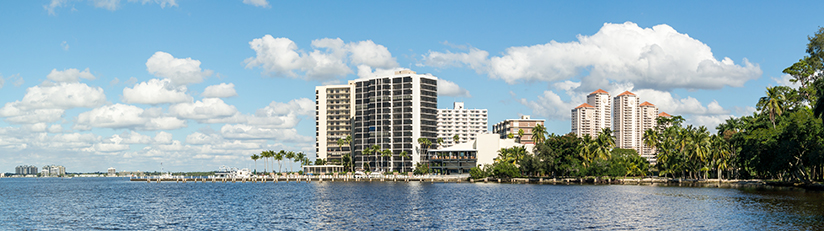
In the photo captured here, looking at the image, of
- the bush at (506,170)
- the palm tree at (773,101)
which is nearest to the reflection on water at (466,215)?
the palm tree at (773,101)

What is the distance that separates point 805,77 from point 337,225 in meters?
98.0

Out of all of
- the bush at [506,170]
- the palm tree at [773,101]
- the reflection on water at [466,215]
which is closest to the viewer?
the reflection on water at [466,215]

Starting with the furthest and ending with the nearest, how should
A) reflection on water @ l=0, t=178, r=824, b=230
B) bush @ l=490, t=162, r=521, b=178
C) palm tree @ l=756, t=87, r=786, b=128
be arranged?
bush @ l=490, t=162, r=521, b=178, palm tree @ l=756, t=87, r=786, b=128, reflection on water @ l=0, t=178, r=824, b=230

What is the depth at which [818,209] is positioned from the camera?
216ft

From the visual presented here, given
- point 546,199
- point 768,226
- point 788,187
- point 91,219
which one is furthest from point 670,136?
point 91,219

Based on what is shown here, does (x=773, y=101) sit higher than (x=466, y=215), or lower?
higher

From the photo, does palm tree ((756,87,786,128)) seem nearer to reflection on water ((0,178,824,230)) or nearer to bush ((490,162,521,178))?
reflection on water ((0,178,824,230))

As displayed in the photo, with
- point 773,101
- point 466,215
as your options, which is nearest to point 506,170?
point 773,101

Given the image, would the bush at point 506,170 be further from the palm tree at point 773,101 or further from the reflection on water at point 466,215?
the reflection on water at point 466,215

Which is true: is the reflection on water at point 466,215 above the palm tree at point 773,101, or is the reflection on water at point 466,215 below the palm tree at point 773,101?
below

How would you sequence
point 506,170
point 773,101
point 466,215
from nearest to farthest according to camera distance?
point 466,215
point 773,101
point 506,170

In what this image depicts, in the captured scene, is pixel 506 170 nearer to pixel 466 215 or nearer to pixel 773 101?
pixel 773 101

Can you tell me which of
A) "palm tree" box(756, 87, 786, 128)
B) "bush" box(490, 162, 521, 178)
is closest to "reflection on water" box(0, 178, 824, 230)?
"palm tree" box(756, 87, 786, 128)

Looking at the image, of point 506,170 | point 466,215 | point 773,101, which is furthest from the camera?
point 506,170
